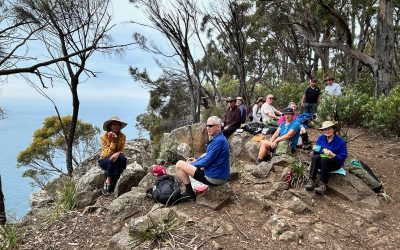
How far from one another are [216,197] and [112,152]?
259 centimetres

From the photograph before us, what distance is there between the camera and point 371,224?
4.86m

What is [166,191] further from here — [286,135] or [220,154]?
[286,135]

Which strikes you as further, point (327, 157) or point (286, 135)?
point (286, 135)

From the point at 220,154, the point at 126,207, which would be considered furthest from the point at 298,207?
the point at 126,207

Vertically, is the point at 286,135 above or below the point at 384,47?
below

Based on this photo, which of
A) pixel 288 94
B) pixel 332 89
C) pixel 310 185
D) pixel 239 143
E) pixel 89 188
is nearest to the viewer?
pixel 310 185

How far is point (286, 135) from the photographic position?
686 centimetres

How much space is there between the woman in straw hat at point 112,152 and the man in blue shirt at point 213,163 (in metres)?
2.00

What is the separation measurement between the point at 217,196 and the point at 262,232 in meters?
0.83

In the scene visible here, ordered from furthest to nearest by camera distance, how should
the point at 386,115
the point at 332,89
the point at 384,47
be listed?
the point at 384,47 < the point at 332,89 < the point at 386,115

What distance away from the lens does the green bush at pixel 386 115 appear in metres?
8.38

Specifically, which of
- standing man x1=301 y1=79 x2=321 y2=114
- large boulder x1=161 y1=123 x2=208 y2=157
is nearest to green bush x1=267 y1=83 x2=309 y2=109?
standing man x1=301 y1=79 x2=321 y2=114

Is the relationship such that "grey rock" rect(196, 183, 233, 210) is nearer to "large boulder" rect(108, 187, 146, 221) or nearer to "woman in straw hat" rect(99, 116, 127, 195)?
"large boulder" rect(108, 187, 146, 221)

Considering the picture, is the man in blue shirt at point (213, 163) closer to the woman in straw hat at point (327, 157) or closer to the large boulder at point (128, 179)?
the woman in straw hat at point (327, 157)
